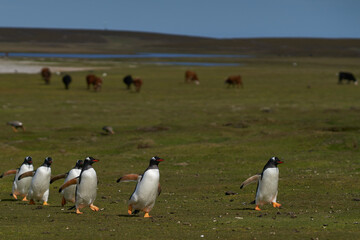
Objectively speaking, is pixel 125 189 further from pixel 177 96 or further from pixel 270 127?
pixel 177 96

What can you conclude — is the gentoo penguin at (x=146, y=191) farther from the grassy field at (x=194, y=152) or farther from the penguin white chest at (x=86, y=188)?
the penguin white chest at (x=86, y=188)

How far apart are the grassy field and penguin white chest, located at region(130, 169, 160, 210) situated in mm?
304

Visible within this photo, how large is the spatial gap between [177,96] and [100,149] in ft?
72.8

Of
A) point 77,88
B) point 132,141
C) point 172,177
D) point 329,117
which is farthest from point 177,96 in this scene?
point 172,177

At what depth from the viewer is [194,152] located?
24453 millimetres

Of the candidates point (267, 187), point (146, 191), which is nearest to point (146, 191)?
point (146, 191)

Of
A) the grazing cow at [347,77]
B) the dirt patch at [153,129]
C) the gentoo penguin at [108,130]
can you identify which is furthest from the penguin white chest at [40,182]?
the grazing cow at [347,77]

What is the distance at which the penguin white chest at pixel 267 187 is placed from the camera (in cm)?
1331

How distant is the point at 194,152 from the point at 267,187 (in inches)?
441

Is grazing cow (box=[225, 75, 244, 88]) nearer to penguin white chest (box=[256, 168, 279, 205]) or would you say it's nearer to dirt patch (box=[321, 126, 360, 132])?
dirt patch (box=[321, 126, 360, 132])

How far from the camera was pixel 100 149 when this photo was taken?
2552 cm

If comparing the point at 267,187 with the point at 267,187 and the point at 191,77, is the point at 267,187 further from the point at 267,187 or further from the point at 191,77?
the point at 191,77

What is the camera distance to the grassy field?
37.2 ft

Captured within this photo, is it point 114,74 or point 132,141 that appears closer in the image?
point 132,141
